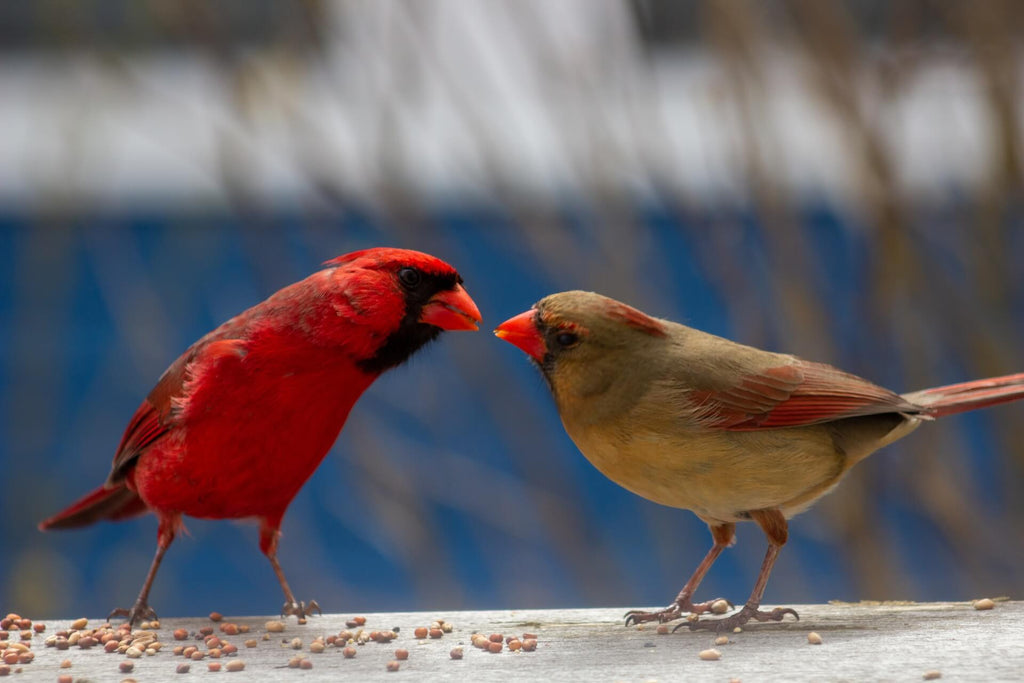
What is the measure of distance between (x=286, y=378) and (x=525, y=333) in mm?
550

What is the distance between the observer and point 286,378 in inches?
105

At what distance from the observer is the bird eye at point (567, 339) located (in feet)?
8.61

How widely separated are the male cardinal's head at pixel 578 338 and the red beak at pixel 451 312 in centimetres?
11

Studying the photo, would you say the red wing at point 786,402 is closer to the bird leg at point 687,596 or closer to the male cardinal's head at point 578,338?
the male cardinal's head at point 578,338

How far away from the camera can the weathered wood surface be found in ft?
6.62

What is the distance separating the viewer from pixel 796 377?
2652mm

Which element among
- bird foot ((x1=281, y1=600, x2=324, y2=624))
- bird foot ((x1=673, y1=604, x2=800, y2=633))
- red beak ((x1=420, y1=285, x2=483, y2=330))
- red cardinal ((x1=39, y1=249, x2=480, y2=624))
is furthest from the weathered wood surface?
red beak ((x1=420, y1=285, x2=483, y2=330))

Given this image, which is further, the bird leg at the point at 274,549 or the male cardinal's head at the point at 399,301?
the bird leg at the point at 274,549

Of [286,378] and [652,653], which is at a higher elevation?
[286,378]

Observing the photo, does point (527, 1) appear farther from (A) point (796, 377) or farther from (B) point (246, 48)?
(A) point (796, 377)

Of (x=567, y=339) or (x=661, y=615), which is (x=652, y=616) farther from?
(x=567, y=339)

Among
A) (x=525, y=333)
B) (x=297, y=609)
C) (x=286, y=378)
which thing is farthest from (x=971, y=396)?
(x=297, y=609)

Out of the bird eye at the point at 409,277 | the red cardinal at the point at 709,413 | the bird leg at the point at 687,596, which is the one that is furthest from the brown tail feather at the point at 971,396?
the bird eye at the point at 409,277

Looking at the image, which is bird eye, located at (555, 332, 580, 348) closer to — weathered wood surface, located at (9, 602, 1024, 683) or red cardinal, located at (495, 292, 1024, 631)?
red cardinal, located at (495, 292, 1024, 631)
